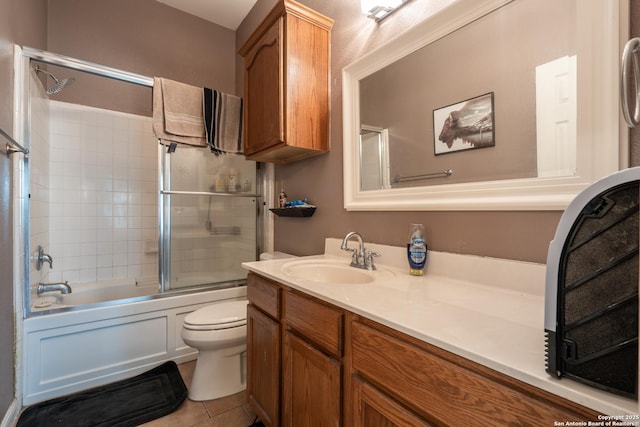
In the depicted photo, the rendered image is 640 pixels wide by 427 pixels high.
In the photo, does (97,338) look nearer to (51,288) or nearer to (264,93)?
(51,288)

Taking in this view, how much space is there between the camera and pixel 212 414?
150cm

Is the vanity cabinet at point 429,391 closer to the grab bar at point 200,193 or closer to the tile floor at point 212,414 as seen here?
the tile floor at point 212,414

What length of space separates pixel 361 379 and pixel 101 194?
274 centimetres

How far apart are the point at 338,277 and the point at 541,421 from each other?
Result: 3.28ft

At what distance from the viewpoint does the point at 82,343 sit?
1.71 meters

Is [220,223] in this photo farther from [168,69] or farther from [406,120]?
[406,120]

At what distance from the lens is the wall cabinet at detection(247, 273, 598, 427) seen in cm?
49

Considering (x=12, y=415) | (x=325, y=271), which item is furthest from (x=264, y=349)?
(x=12, y=415)

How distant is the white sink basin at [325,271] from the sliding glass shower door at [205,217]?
3.68 ft

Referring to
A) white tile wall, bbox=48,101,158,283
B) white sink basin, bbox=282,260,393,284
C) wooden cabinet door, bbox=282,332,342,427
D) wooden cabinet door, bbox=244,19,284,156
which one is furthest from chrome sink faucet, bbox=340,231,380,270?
white tile wall, bbox=48,101,158,283

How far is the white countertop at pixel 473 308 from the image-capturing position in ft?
1.50

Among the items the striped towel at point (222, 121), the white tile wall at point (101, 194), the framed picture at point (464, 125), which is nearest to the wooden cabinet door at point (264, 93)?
the striped towel at point (222, 121)

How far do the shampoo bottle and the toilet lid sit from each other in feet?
3.50

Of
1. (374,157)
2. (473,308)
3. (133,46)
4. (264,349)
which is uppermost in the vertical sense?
(133,46)
